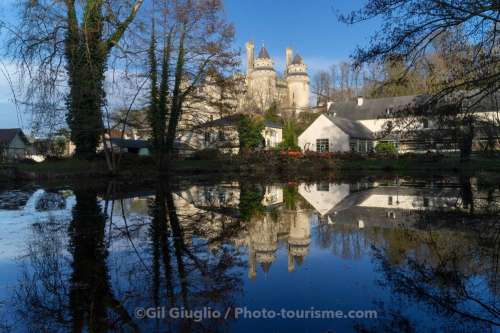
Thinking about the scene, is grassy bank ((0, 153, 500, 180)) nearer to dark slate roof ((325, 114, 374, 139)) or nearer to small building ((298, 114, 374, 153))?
small building ((298, 114, 374, 153))

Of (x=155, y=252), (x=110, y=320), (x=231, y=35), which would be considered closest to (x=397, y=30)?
(x=155, y=252)

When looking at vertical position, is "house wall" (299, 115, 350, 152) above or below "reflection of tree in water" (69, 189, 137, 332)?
above

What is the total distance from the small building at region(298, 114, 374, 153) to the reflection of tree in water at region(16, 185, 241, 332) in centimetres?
3952

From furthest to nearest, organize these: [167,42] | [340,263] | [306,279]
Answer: [167,42]
[340,263]
[306,279]

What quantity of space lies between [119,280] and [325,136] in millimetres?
44173

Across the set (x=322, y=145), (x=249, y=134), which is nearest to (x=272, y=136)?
(x=322, y=145)

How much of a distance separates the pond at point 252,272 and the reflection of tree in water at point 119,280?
2cm

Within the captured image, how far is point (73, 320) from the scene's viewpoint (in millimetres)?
3570

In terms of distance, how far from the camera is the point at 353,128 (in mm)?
48500

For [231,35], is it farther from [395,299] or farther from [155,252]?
[395,299]

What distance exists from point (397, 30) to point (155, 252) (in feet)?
20.8

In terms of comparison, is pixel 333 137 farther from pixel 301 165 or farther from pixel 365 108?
pixel 301 165

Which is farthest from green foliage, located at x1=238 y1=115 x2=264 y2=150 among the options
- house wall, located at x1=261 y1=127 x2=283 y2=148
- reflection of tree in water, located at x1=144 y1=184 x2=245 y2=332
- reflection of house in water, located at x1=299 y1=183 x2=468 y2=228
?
reflection of tree in water, located at x1=144 y1=184 x2=245 y2=332

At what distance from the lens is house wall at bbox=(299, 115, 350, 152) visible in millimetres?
45625
